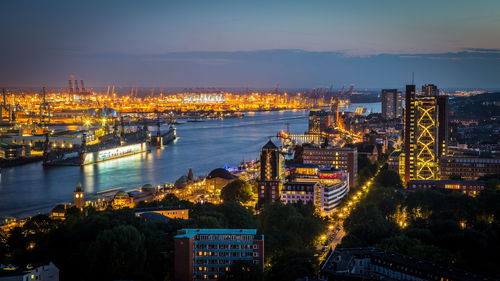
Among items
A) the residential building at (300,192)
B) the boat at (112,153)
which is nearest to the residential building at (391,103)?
the boat at (112,153)

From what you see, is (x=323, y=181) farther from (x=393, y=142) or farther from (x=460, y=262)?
(x=393, y=142)

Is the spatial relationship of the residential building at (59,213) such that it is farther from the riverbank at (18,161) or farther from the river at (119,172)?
the riverbank at (18,161)

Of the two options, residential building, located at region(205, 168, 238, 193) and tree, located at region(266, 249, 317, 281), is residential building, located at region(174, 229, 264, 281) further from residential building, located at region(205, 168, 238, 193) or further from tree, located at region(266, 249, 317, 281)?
residential building, located at region(205, 168, 238, 193)

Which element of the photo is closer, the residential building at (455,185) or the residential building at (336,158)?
the residential building at (455,185)

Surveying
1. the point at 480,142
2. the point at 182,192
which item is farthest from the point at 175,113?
the point at 182,192

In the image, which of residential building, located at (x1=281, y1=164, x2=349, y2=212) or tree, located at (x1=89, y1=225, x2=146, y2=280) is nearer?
tree, located at (x1=89, y1=225, x2=146, y2=280)

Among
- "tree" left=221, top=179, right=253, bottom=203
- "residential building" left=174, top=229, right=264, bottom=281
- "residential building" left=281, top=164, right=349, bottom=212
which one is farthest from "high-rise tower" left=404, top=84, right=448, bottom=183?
"residential building" left=174, top=229, right=264, bottom=281
